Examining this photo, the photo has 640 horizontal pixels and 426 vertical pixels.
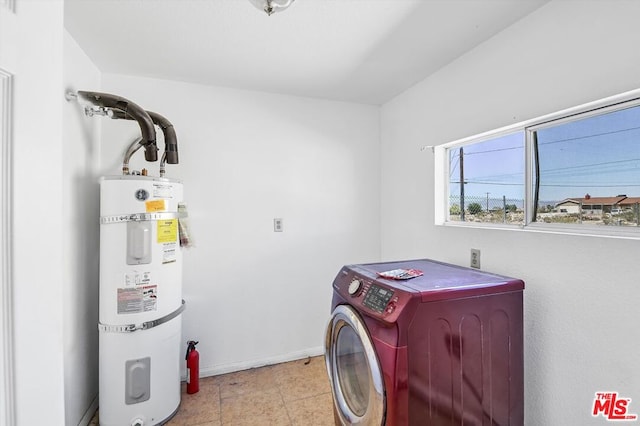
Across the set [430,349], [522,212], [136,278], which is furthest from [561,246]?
[136,278]

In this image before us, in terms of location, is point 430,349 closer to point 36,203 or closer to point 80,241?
point 36,203

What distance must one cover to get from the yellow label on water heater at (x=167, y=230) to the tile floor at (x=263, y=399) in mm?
1130

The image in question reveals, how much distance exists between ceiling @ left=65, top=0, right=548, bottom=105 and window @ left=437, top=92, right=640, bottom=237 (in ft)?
1.98

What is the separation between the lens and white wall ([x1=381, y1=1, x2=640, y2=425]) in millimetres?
1179

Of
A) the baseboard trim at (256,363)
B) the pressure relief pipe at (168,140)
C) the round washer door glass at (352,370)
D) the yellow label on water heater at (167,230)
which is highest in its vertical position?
the pressure relief pipe at (168,140)

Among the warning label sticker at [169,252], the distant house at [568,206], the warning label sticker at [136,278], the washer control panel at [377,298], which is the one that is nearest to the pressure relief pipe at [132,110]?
the warning label sticker at [169,252]

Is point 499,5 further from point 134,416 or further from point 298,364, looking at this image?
point 134,416

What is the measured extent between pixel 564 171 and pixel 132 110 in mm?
2407

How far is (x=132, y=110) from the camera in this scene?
181 cm

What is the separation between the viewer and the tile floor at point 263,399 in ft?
6.14

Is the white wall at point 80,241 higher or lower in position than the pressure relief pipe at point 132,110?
lower

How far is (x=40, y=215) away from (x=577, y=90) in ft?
6.23

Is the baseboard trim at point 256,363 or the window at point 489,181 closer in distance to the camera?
the window at point 489,181

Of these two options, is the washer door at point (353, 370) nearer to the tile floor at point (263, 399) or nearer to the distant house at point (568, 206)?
the tile floor at point (263, 399)
